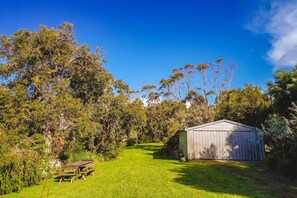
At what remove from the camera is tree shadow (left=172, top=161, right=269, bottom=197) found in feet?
28.2

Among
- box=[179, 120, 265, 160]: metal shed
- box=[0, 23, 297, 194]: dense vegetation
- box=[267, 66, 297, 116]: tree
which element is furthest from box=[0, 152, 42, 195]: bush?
box=[267, 66, 297, 116]: tree

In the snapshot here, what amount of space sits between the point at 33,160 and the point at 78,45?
12.0 metres

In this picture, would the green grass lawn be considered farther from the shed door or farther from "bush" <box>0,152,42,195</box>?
the shed door


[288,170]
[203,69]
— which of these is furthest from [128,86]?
[203,69]

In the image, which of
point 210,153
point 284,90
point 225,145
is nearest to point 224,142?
point 225,145

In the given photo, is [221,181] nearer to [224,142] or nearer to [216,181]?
[216,181]

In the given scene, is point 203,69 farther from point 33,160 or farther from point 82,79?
point 33,160

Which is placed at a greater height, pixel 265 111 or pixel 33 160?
pixel 265 111

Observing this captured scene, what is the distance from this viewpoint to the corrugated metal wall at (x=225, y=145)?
17547mm

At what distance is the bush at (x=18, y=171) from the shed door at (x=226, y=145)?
12.0 metres

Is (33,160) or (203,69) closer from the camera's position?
(33,160)

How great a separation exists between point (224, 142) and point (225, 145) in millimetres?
258

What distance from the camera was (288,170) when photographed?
1120 centimetres

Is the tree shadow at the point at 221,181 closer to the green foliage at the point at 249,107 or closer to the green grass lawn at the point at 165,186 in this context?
the green grass lawn at the point at 165,186
